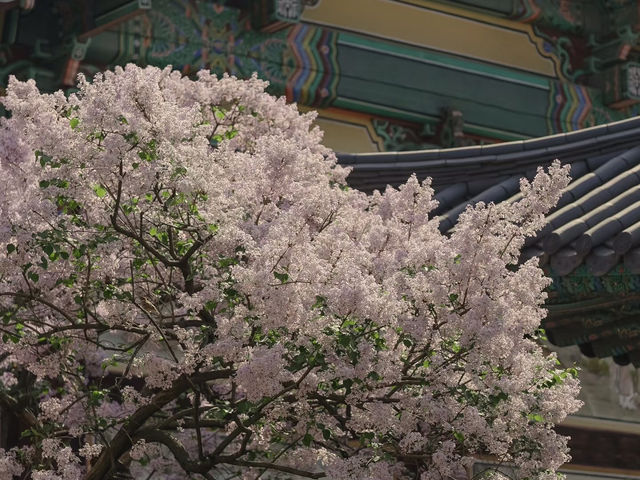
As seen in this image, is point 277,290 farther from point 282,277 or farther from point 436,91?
point 436,91

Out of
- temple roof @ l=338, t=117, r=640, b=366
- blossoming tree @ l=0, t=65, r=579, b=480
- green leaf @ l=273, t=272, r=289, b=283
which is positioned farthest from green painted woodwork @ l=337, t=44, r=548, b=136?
green leaf @ l=273, t=272, r=289, b=283

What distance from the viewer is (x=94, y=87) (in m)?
5.37

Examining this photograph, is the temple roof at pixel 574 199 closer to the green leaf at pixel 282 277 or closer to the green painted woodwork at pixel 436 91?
the green leaf at pixel 282 277

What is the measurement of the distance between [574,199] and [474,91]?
4919 mm

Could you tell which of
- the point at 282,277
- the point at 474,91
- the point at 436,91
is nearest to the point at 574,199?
the point at 282,277

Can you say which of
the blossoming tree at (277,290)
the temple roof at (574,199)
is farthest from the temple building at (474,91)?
the blossoming tree at (277,290)

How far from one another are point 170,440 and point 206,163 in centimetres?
137

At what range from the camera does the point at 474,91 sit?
13023 millimetres

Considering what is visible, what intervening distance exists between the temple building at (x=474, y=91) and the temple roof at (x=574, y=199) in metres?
0.01

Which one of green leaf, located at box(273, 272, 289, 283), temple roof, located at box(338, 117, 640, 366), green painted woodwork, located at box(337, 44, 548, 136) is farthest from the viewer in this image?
green painted woodwork, located at box(337, 44, 548, 136)

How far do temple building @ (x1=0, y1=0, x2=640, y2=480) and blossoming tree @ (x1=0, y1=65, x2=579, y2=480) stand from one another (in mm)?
2187

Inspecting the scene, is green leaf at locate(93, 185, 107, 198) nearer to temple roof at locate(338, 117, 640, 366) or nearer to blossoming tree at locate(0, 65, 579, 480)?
blossoming tree at locate(0, 65, 579, 480)

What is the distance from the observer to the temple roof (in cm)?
751

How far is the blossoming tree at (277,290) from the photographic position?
16.6 ft
